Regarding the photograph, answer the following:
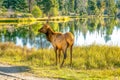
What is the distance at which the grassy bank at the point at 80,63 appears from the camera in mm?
10750

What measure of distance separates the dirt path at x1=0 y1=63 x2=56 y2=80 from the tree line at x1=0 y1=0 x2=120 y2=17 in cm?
6347

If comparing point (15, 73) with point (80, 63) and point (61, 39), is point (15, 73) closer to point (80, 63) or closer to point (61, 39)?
point (61, 39)

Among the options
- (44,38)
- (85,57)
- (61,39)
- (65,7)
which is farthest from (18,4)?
(61,39)

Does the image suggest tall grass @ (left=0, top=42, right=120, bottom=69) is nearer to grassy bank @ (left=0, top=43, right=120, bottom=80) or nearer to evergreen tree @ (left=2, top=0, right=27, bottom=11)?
grassy bank @ (left=0, top=43, right=120, bottom=80)

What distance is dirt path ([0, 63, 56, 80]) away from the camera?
10038 millimetres

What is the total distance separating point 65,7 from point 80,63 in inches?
3860

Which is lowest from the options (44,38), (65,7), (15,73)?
(65,7)

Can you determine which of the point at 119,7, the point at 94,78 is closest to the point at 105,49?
the point at 94,78

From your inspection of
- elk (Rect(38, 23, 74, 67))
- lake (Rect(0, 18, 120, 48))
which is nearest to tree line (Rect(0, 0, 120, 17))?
lake (Rect(0, 18, 120, 48))

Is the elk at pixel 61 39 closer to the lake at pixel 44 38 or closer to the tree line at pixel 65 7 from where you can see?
the lake at pixel 44 38

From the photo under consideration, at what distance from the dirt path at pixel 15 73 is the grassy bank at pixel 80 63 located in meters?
0.33

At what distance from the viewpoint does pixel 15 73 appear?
35.5 ft

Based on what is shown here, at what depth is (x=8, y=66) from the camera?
40.1ft

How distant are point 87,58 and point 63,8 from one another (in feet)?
295
